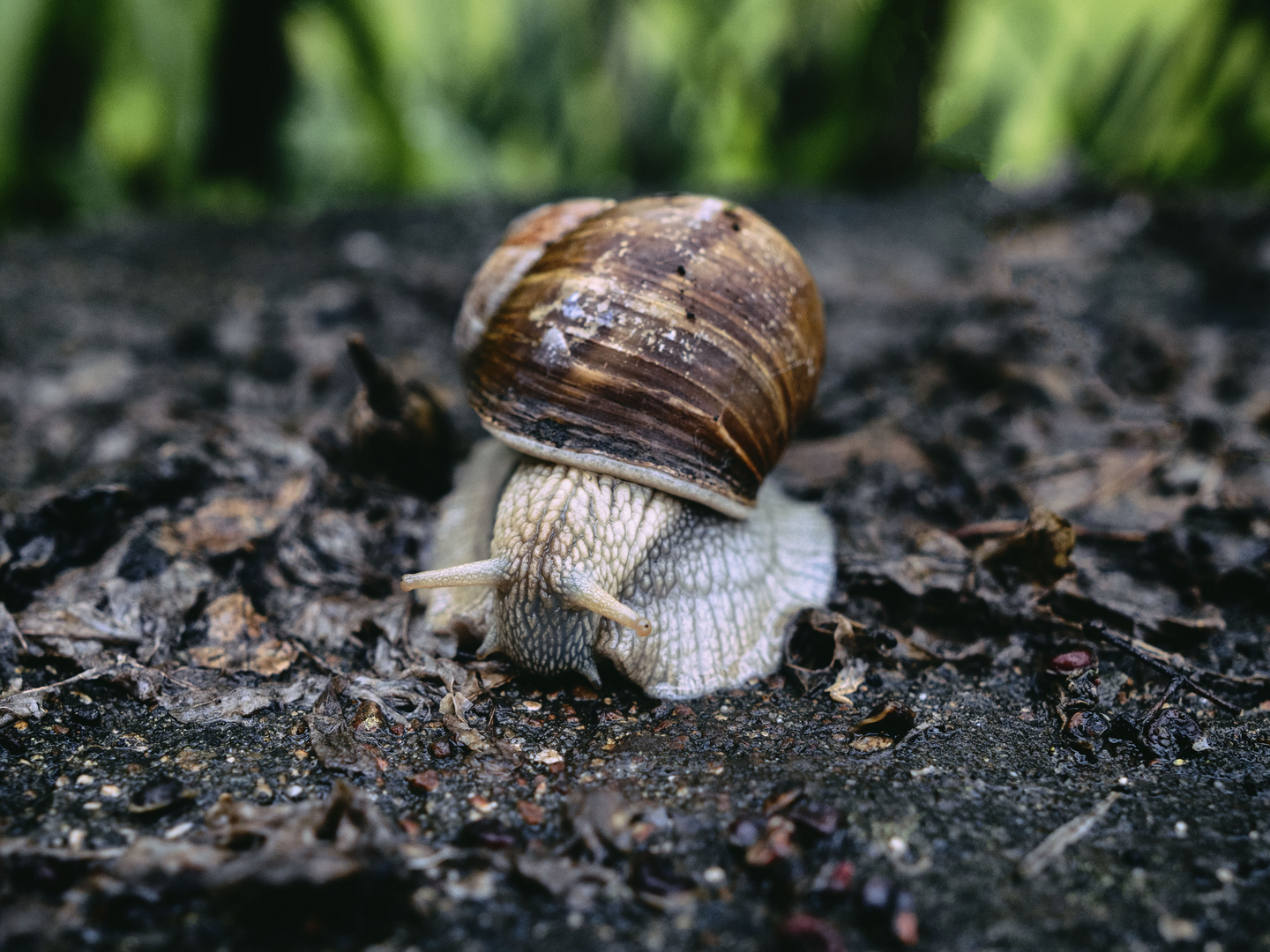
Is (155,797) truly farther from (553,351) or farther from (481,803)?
(553,351)

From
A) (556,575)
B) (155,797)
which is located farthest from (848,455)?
(155,797)

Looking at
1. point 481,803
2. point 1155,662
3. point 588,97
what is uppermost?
point 588,97

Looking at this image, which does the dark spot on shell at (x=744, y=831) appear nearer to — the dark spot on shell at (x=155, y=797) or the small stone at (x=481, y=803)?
the small stone at (x=481, y=803)

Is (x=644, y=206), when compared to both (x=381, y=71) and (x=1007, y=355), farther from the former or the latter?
(x=381, y=71)

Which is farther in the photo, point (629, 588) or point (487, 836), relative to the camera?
point (629, 588)

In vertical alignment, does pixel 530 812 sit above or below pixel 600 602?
below

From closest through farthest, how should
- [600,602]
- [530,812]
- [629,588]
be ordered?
[530,812] → [600,602] → [629,588]

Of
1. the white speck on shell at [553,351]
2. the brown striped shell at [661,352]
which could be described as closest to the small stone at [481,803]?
the brown striped shell at [661,352]

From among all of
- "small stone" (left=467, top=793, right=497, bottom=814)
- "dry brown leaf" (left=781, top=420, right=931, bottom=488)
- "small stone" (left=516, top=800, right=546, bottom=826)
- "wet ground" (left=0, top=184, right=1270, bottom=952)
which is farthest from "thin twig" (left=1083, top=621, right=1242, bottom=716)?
"small stone" (left=467, top=793, right=497, bottom=814)

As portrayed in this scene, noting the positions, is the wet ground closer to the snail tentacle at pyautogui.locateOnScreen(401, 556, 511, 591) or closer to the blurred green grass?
the snail tentacle at pyautogui.locateOnScreen(401, 556, 511, 591)
